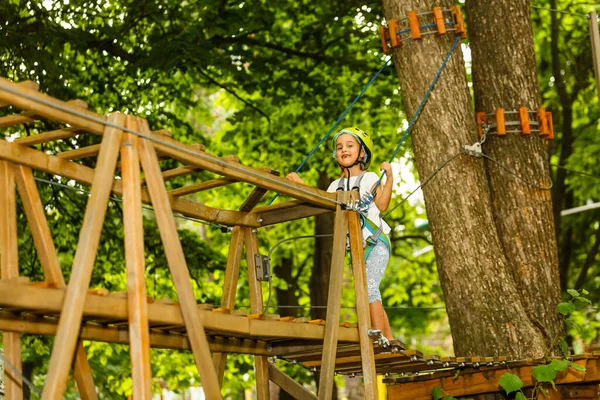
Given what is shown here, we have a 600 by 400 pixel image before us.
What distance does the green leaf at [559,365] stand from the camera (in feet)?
18.6

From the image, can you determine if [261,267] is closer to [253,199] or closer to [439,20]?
[253,199]

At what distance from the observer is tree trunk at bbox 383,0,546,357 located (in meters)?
6.17

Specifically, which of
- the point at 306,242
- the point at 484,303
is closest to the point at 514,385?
the point at 484,303

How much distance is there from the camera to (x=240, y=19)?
10562 mm

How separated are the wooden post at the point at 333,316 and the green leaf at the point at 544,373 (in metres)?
1.50

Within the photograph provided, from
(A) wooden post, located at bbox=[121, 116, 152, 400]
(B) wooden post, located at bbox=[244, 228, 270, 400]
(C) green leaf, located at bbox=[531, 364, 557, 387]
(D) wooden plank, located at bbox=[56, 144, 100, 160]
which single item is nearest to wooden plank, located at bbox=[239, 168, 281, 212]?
(B) wooden post, located at bbox=[244, 228, 270, 400]

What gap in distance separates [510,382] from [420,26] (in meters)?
2.36

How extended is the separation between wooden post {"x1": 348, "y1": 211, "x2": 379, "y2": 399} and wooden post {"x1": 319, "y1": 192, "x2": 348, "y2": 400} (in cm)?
13

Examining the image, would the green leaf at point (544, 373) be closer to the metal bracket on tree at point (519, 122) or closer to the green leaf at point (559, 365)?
the green leaf at point (559, 365)

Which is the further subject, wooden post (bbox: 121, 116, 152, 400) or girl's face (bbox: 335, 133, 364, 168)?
girl's face (bbox: 335, 133, 364, 168)

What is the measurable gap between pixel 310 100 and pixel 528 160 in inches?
208

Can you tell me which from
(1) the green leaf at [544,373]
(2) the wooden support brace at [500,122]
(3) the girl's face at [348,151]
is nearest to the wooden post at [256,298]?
(3) the girl's face at [348,151]

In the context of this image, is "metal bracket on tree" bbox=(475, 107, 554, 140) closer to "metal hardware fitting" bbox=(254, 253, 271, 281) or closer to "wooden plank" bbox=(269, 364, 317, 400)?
"metal hardware fitting" bbox=(254, 253, 271, 281)

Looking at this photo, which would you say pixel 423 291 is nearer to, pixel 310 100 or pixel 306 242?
pixel 306 242
